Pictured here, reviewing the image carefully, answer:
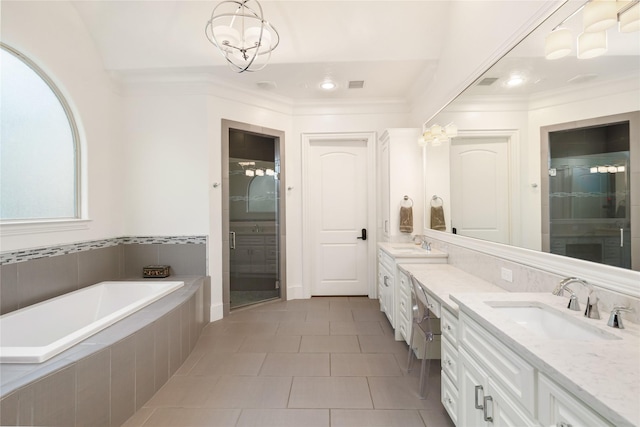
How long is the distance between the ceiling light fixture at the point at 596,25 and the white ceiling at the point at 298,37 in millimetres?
1683

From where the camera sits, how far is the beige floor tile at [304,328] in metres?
3.16

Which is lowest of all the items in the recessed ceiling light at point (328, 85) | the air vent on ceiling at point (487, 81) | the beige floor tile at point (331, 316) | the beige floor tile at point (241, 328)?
the beige floor tile at point (241, 328)

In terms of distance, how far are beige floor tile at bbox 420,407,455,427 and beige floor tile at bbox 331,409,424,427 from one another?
0.04 metres

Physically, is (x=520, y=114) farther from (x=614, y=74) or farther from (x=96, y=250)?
(x=96, y=250)

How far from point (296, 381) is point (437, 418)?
39.1 inches

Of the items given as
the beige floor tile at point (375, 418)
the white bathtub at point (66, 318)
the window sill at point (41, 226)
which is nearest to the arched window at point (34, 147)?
the window sill at point (41, 226)

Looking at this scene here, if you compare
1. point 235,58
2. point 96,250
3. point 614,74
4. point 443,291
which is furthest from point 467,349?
point 96,250

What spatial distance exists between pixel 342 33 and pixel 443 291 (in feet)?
8.45

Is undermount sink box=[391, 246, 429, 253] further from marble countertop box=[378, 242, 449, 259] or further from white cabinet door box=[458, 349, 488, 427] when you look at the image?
white cabinet door box=[458, 349, 488, 427]

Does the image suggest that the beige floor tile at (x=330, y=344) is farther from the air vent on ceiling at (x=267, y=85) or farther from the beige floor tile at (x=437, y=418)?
the air vent on ceiling at (x=267, y=85)

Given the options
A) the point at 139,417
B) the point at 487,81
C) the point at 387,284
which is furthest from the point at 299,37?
the point at 139,417

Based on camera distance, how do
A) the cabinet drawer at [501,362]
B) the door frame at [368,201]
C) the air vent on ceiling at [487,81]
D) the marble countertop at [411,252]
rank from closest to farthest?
the cabinet drawer at [501,362], the air vent on ceiling at [487,81], the marble countertop at [411,252], the door frame at [368,201]

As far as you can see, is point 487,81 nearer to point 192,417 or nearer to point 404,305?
point 404,305

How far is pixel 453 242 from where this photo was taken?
277 centimetres
